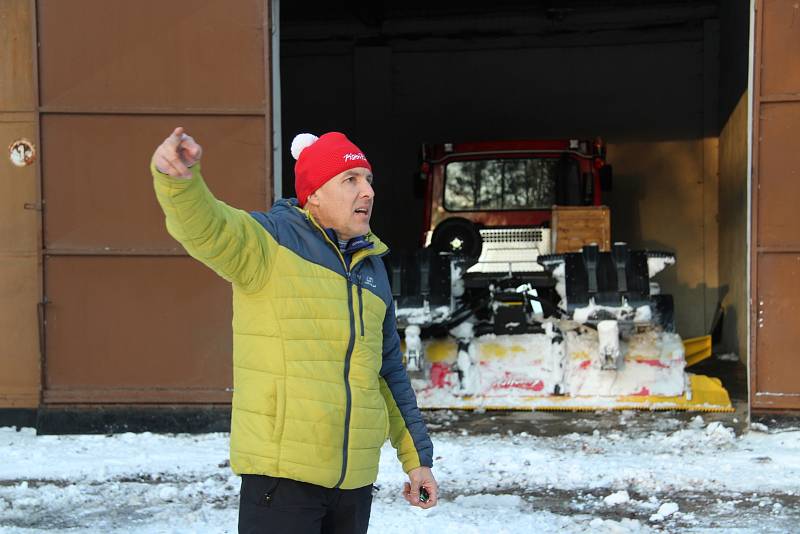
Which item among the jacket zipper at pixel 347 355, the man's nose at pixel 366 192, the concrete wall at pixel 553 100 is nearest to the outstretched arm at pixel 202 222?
the jacket zipper at pixel 347 355

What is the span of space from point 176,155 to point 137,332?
5.13m

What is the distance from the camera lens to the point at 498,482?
5781mm

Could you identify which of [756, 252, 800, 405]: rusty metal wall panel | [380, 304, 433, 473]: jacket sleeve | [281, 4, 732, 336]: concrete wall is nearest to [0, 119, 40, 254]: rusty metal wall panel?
[380, 304, 433, 473]: jacket sleeve

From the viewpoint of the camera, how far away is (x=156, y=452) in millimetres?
6543

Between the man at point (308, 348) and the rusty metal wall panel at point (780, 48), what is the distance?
5087mm

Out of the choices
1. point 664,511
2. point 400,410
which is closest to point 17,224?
point 664,511

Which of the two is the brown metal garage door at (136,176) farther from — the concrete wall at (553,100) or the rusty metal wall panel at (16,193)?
the concrete wall at (553,100)

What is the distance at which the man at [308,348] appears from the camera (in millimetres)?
2568

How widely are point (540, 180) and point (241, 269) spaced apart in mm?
8035

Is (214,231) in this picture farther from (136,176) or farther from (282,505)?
(136,176)

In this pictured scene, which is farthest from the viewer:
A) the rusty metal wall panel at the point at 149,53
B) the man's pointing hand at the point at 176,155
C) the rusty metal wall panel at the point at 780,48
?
the rusty metal wall panel at the point at 149,53

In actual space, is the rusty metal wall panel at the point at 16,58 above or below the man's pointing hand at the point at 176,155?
above

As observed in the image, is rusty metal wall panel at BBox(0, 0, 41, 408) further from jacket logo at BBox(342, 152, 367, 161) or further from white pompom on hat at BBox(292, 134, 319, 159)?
jacket logo at BBox(342, 152, 367, 161)

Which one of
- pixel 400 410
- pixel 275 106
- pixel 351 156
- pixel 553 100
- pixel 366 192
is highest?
pixel 553 100
